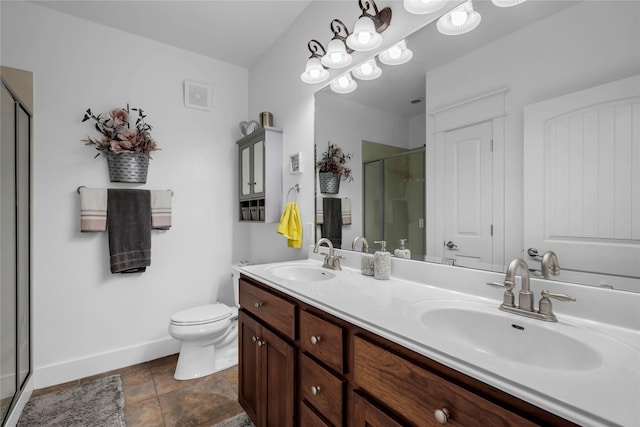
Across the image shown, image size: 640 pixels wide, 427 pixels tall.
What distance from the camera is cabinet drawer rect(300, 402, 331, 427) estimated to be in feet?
3.53

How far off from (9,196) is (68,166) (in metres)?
0.58

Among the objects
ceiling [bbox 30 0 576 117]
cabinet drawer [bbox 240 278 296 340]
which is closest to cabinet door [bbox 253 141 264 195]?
ceiling [bbox 30 0 576 117]

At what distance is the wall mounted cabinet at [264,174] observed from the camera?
2367mm

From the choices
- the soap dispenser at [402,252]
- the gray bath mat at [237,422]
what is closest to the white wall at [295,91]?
the soap dispenser at [402,252]

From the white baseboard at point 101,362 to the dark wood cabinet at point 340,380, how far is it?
3.94 ft

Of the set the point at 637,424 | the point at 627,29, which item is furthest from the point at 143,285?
the point at 627,29

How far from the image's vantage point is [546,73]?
973mm

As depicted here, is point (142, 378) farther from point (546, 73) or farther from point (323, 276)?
point (546, 73)

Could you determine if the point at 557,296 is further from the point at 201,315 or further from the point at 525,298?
the point at 201,315

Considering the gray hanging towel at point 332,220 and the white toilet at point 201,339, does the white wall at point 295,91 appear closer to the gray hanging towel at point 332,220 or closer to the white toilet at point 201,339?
the gray hanging towel at point 332,220

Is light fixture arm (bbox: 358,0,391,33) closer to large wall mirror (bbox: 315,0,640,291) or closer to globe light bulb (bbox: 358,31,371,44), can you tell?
globe light bulb (bbox: 358,31,371,44)

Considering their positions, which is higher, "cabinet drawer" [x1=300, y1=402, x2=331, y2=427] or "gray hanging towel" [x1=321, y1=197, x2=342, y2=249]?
"gray hanging towel" [x1=321, y1=197, x2=342, y2=249]

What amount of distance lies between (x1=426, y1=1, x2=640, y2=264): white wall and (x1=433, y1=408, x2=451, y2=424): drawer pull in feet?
2.10

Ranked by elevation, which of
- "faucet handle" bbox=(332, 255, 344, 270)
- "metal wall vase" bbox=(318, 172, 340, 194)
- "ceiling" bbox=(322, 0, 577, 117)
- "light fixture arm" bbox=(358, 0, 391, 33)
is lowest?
"faucet handle" bbox=(332, 255, 344, 270)
